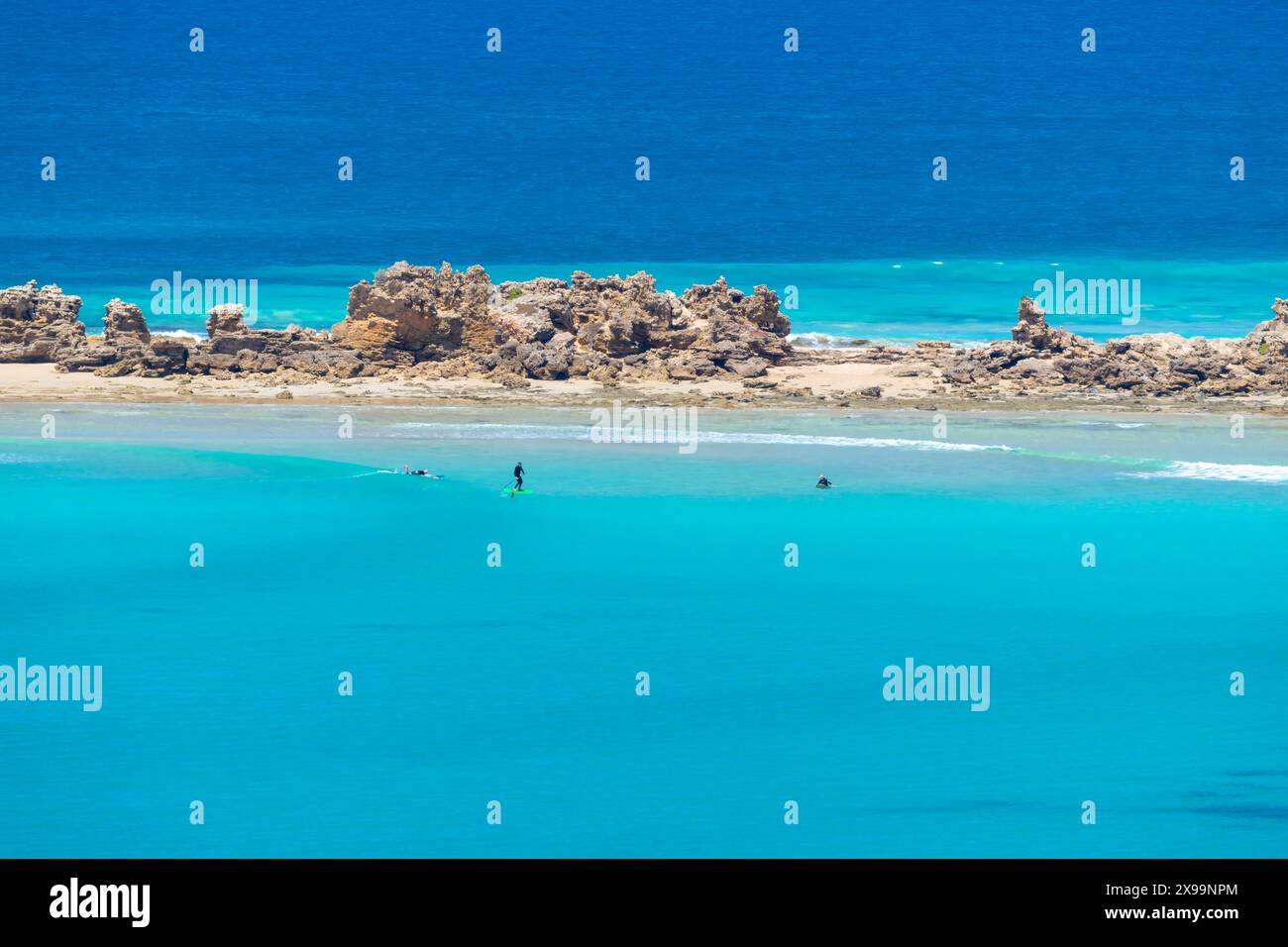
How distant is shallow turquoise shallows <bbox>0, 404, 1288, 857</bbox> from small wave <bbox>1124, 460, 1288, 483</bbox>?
81 mm

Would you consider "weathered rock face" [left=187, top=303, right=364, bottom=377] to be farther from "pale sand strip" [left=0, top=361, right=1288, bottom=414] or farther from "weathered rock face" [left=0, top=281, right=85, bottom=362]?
"weathered rock face" [left=0, top=281, right=85, bottom=362]

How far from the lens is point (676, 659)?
17094mm

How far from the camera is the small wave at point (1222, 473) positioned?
82.3ft

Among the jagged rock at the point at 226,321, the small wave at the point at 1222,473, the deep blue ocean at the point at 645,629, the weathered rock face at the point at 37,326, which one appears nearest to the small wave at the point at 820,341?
the deep blue ocean at the point at 645,629

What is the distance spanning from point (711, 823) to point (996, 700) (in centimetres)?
383

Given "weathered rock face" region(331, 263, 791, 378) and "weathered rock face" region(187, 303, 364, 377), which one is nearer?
"weathered rock face" region(331, 263, 791, 378)

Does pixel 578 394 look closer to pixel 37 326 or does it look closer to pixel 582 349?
pixel 582 349

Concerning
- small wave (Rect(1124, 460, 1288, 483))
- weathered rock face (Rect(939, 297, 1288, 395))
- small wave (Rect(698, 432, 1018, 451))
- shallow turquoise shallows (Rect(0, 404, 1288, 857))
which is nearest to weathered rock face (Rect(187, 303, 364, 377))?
shallow turquoise shallows (Rect(0, 404, 1288, 857))

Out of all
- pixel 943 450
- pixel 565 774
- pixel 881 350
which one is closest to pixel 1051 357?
pixel 881 350

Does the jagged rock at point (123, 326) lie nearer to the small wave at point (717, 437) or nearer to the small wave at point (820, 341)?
the small wave at point (717, 437)

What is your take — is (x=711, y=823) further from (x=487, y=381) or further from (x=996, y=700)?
(x=487, y=381)

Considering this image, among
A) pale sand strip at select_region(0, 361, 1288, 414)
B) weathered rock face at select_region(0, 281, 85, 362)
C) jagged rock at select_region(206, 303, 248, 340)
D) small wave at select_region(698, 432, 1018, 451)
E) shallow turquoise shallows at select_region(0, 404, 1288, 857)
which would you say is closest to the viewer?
shallow turquoise shallows at select_region(0, 404, 1288, 857)

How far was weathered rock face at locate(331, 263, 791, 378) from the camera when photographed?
3284 cm

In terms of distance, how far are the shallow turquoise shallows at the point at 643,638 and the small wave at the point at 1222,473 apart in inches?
3.2
